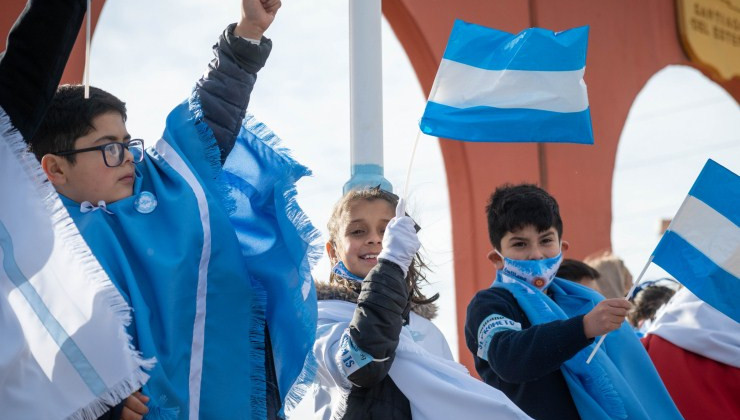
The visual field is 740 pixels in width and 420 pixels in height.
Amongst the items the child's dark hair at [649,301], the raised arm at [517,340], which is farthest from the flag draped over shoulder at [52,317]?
the child's dark hair at [649,301]

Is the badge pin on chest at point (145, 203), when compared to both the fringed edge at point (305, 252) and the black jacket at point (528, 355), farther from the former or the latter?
the black jacket at point (528, 355)

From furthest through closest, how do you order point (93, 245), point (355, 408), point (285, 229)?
point (355, 408)
point (285, 229)
point (93, 245)

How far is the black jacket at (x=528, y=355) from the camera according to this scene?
2.49 meters

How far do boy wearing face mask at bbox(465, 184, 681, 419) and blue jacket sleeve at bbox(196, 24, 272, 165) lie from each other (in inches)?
39.5

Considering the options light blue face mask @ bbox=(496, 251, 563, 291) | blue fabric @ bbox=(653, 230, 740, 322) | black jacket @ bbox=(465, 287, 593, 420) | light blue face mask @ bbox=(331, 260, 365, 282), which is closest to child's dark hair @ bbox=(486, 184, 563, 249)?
light blue face mask @ bbox=(496, 251, 563, 291)

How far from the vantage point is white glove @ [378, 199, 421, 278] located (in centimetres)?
229

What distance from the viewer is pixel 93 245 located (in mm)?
1944

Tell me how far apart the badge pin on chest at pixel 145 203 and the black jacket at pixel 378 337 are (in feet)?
1.81

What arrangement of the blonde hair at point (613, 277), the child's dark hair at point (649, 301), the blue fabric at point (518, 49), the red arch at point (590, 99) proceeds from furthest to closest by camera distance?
the red arch at point (590, 99) < the child's dark hair at point (649, 301) < the blonde hair at point (613, 277) < the blue fabric at point (518, 49)

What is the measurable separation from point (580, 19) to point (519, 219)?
499 centimetres

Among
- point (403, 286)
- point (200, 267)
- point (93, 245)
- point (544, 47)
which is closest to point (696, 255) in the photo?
point (544, 47)

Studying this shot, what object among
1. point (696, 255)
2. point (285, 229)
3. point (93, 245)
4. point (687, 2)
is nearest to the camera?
point (93, 245)

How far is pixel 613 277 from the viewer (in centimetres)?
436

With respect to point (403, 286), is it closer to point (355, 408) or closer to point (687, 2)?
point (355, 408)
